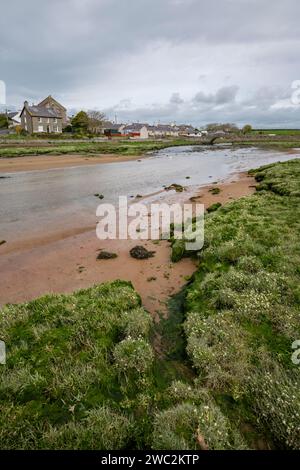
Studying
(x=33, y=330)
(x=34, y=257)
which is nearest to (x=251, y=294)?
(x=33, y=330)

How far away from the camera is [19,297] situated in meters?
8.26

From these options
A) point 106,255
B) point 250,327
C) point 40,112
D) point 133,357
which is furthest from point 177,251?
point 40,112

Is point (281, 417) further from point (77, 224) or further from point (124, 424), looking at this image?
point (77, 224)

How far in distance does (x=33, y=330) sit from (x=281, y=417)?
4.72 meters

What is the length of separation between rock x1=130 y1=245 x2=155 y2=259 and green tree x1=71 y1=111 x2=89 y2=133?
84.0 meters

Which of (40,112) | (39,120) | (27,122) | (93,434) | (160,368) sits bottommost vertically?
(160,368)

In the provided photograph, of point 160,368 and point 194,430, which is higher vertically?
point 194,430

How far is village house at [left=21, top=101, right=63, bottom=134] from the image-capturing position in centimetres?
7950

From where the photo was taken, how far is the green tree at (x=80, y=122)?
8462cm

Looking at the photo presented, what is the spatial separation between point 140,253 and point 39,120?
84497 mm

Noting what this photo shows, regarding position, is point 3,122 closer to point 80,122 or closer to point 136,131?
point 80,122

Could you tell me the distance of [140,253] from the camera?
10.8 m

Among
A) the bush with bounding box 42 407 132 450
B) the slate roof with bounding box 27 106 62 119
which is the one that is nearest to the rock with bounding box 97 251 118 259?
the bush with bounding box 42 407 132 450
